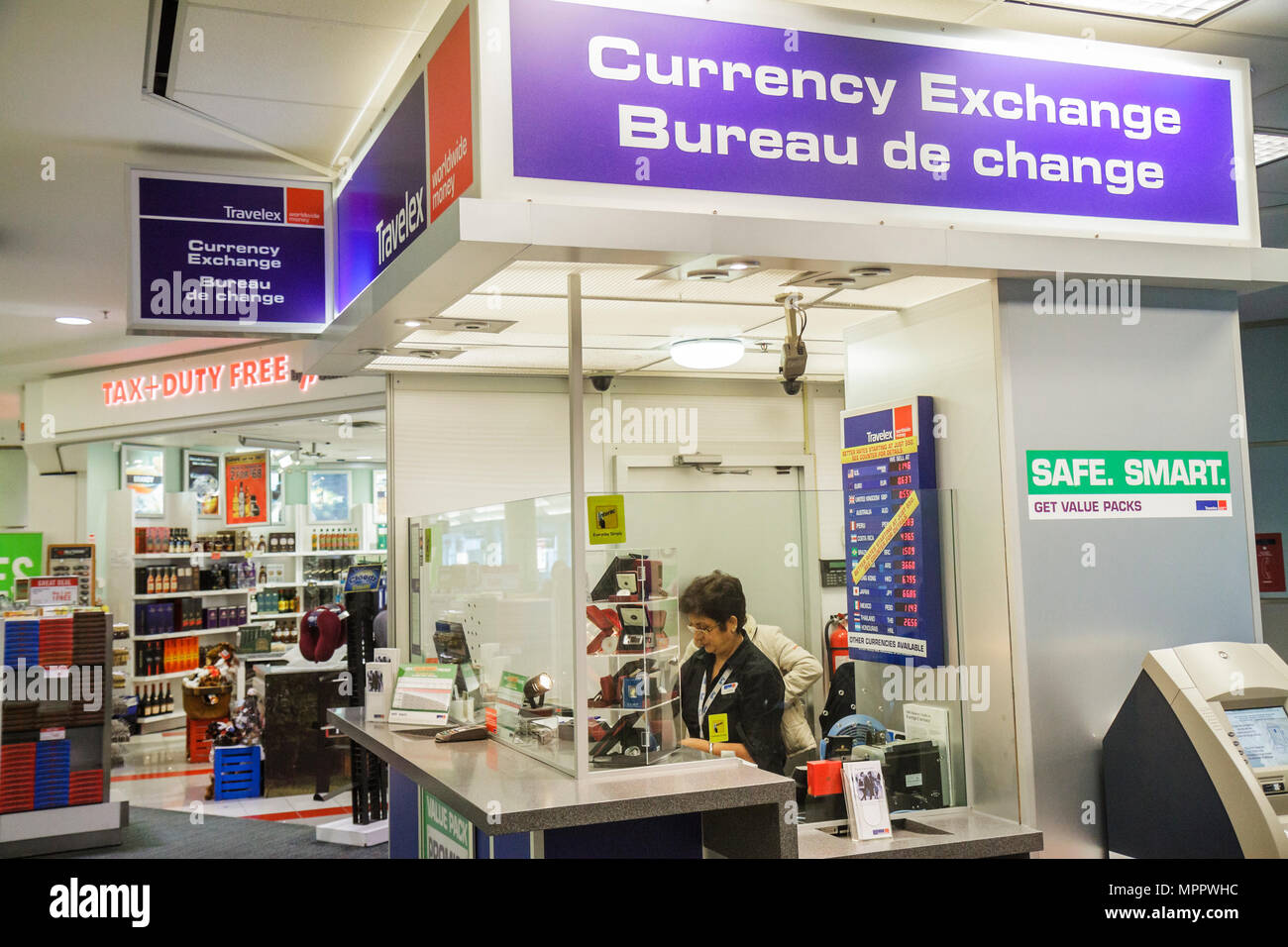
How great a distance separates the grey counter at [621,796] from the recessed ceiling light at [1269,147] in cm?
360

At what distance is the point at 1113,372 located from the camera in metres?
3.62

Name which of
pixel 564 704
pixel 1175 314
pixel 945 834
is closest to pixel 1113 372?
pixel 1175 314

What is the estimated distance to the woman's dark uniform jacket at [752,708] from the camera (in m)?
4.09

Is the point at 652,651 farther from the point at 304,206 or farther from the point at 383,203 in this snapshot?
the point at 304,206

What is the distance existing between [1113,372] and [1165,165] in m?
0.77

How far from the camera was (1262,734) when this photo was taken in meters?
3.17

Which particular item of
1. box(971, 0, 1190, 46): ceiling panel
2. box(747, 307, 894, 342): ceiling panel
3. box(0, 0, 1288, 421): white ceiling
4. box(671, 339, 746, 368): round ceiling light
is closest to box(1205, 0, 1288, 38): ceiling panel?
box(0, 0, 1288, 421): white ceiling

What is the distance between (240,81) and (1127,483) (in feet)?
11.7

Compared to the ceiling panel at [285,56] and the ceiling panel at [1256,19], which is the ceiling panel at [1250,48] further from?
the ceiling panel at [285,56]

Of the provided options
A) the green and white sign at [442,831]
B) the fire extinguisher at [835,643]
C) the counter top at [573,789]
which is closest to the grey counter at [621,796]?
the counter top at [573,789]

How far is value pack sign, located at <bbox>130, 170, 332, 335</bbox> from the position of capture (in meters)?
4.34

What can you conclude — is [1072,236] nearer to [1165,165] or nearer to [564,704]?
[1165,165]

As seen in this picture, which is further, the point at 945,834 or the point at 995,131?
the point at 995,131
